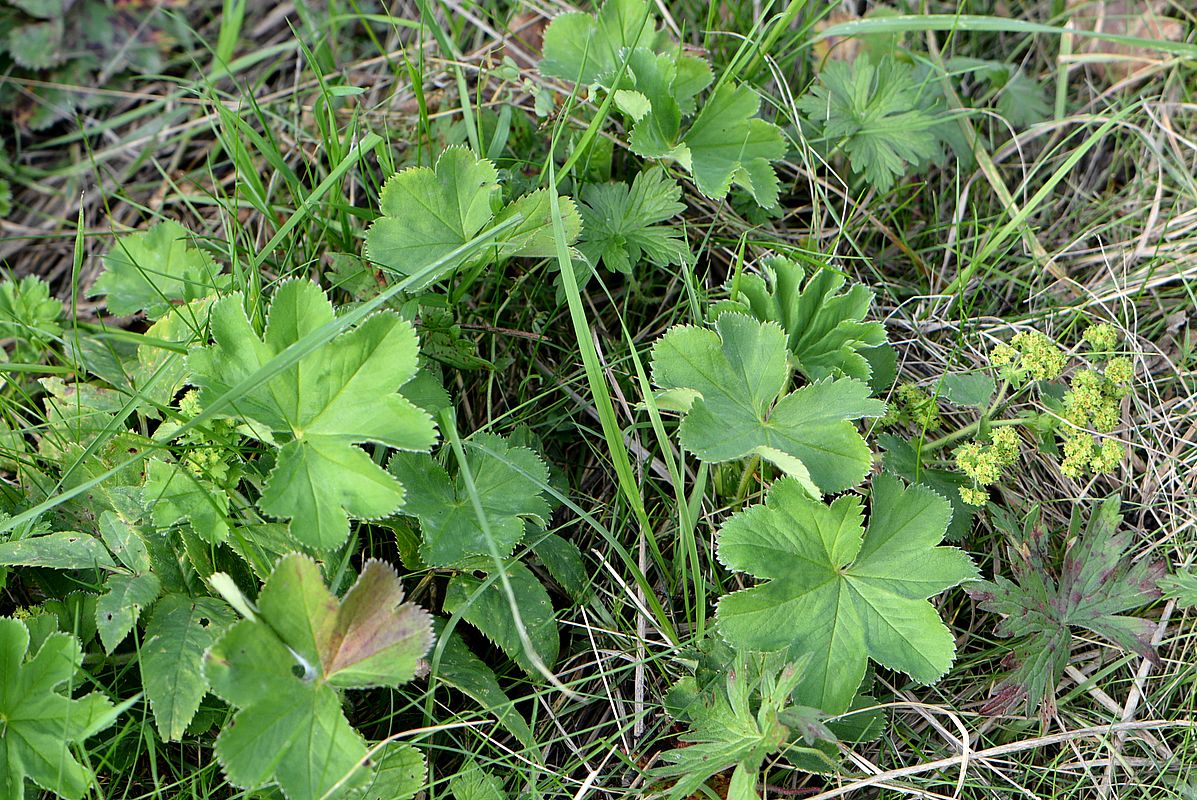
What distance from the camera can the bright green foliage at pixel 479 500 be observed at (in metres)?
2.06

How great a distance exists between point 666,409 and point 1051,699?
3.69ft

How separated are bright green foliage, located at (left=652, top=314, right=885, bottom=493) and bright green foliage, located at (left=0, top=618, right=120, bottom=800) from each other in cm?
133

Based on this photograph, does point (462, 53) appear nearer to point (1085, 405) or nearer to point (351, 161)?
point (351, 161)

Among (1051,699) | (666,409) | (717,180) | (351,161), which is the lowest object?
(1051,699)

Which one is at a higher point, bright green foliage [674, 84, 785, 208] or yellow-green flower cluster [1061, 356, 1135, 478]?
bright green foliage [674, 84, 785, 208]

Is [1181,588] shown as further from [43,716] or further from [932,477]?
[43,716]

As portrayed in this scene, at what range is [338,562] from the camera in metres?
2.09

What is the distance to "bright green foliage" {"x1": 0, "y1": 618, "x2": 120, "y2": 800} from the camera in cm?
187

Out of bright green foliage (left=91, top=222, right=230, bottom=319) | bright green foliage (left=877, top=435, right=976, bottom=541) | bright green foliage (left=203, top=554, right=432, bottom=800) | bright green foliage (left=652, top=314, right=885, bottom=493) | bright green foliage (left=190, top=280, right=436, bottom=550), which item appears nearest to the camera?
bright green foliage (left=203, top=554, right=432, bottom=800)

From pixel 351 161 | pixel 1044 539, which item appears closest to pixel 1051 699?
pixel 1044 539

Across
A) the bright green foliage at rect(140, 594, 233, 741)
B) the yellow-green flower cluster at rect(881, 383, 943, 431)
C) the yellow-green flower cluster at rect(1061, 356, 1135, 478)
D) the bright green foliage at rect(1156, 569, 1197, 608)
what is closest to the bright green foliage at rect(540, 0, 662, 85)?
the yellow-green flower cluster at rect(881, 383, 943, 431)

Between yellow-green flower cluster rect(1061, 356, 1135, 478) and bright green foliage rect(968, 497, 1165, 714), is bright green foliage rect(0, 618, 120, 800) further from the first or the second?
yellow-green flower cluster rect(1061, 356, 1135, 478)

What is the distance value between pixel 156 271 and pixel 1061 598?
2.45m

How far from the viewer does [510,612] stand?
212 cm
